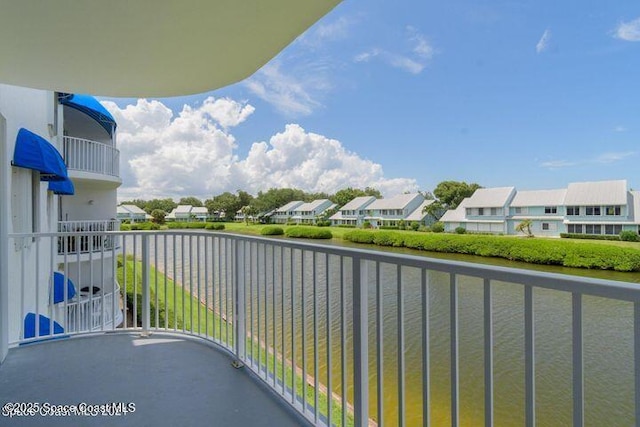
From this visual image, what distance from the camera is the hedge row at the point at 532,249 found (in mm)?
15384

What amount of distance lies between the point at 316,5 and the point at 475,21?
35.0 meters

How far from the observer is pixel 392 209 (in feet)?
141

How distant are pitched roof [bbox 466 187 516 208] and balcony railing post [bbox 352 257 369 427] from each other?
1328 inches

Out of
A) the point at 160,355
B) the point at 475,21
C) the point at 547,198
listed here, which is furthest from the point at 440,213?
the point at 160,355

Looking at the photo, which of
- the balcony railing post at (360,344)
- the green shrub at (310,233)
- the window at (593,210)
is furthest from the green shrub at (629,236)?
the balcony railing post at (360,344)

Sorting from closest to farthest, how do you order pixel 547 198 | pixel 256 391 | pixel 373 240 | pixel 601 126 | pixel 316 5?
pixel 316 5, pixel 256 391, pixel 373 240, pixel 547 198, pixel 601 126

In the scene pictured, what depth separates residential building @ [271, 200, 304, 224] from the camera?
5800 cm

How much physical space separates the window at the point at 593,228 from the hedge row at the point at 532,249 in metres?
8.31

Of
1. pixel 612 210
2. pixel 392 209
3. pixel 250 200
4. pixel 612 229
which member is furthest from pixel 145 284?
pixel 250 200

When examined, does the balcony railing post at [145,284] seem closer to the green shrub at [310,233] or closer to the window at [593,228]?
the green shrub at [310,233]

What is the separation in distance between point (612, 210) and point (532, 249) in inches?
490

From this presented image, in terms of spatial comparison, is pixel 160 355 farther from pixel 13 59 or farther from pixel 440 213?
pixel 440 213

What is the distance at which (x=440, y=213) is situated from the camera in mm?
40250

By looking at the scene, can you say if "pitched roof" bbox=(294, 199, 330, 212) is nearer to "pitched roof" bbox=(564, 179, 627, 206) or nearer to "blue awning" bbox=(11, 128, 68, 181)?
"pitched roof" bbox=(564, 179, 627, 206)
